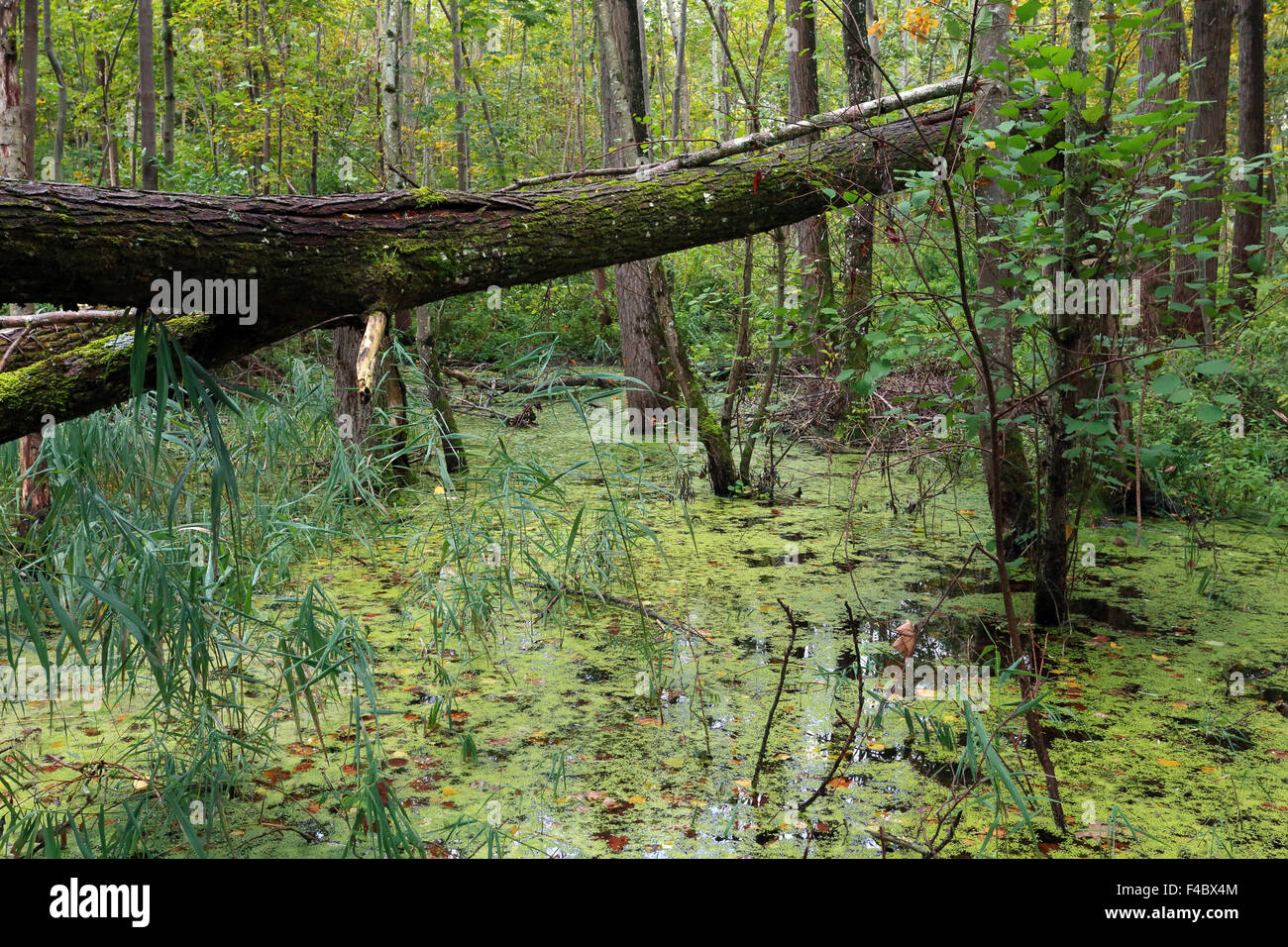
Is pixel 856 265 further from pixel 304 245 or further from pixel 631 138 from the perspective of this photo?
pixel 304 245

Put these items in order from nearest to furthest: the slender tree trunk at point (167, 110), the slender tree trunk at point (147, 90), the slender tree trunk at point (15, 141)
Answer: the slender tree trunk at point (15, 141)
the slender tree trunk at point (147, 90)
the slender tree trunk at point (167, 110)

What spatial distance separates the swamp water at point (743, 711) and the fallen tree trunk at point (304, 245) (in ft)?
2.22

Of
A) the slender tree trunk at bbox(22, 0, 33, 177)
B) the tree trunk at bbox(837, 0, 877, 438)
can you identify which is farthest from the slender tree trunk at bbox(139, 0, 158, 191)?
the tree trunk at bbox(837, 0, 877, 438)

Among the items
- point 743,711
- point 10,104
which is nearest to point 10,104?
point 10,104

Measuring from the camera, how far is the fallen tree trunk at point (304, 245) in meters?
1.97

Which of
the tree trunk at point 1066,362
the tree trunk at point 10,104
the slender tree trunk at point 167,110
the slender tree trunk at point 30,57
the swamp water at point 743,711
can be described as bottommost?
the swamp water at point 743,711

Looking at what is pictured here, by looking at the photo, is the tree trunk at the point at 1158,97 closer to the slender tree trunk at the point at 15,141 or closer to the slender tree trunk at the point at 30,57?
the slender tree trunk at the point at 15,141

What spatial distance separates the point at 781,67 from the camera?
39.1ft

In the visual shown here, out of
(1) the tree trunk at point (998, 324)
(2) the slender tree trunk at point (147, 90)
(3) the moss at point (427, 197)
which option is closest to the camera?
(3) the moss at point (427, 197)

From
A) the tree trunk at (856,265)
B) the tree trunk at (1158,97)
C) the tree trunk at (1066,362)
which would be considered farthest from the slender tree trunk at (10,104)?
the tree trunk at (1158,97)

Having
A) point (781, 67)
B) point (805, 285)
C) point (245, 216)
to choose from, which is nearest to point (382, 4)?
point (781, 67)

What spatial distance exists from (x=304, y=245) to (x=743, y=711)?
70.1 inches
